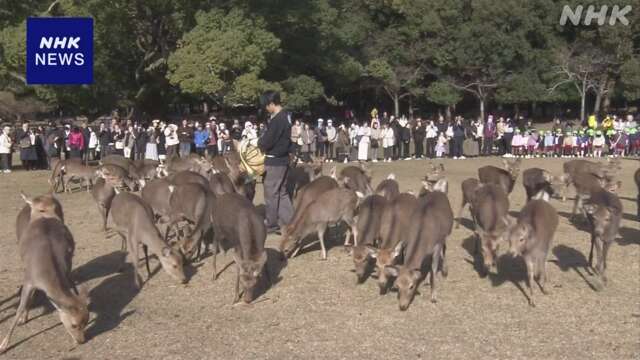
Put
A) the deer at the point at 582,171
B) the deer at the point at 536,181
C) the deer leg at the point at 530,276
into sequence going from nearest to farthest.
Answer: the deer leg at the point at 530,276 → the deer at the point at 536,181 → the deer at the point at 582,171

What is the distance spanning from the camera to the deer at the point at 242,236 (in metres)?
8.83

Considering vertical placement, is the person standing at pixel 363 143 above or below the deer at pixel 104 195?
above

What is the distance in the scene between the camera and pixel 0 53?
28875 mm

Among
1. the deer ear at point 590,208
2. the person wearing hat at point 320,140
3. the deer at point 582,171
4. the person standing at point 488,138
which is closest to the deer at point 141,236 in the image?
the deer ear at point 590,208

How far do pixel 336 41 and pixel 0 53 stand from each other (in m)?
17.8

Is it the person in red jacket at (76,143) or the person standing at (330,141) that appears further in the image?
the person standing at (330,141)

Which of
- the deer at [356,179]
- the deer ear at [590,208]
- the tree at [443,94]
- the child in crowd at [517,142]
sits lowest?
the deer ear at [590,208]

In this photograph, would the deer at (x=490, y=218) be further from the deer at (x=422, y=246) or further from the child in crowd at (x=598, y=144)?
the child in crowd at (x=598, y=144)

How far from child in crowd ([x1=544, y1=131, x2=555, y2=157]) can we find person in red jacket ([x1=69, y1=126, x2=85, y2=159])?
747 inches

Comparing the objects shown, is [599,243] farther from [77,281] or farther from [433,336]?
[77,281]

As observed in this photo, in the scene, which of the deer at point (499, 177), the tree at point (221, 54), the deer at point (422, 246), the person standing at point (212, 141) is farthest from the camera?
the tree at point (221, 54)

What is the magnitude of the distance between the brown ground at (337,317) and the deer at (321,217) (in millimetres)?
356

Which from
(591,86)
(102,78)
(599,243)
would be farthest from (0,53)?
(591,86)

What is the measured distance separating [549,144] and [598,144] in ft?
6.49
